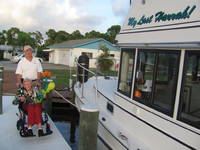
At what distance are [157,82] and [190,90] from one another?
54 cm

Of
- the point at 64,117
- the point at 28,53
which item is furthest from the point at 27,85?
the point at 64,117

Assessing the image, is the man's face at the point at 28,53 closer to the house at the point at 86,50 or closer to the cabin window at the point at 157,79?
the cabin window at the point at 157,79

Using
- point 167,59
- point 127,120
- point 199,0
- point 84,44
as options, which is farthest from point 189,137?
point 84,44

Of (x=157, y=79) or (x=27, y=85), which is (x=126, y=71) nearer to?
(x=157, y=79)

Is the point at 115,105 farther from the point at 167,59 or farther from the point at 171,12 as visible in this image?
the point at 171,12

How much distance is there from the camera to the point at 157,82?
357 centimetres

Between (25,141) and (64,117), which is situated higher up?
(25,141)

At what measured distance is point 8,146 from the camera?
4.52 meters

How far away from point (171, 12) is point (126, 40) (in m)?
1.04

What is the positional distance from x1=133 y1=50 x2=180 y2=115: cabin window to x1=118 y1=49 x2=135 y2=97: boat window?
18 centimetres

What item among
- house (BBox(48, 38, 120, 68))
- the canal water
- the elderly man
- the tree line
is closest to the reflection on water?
the canal water

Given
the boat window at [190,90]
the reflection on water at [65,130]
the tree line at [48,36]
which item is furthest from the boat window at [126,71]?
the tree line at [48,36]

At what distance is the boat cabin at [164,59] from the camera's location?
308cm

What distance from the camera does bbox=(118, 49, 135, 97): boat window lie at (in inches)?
166
